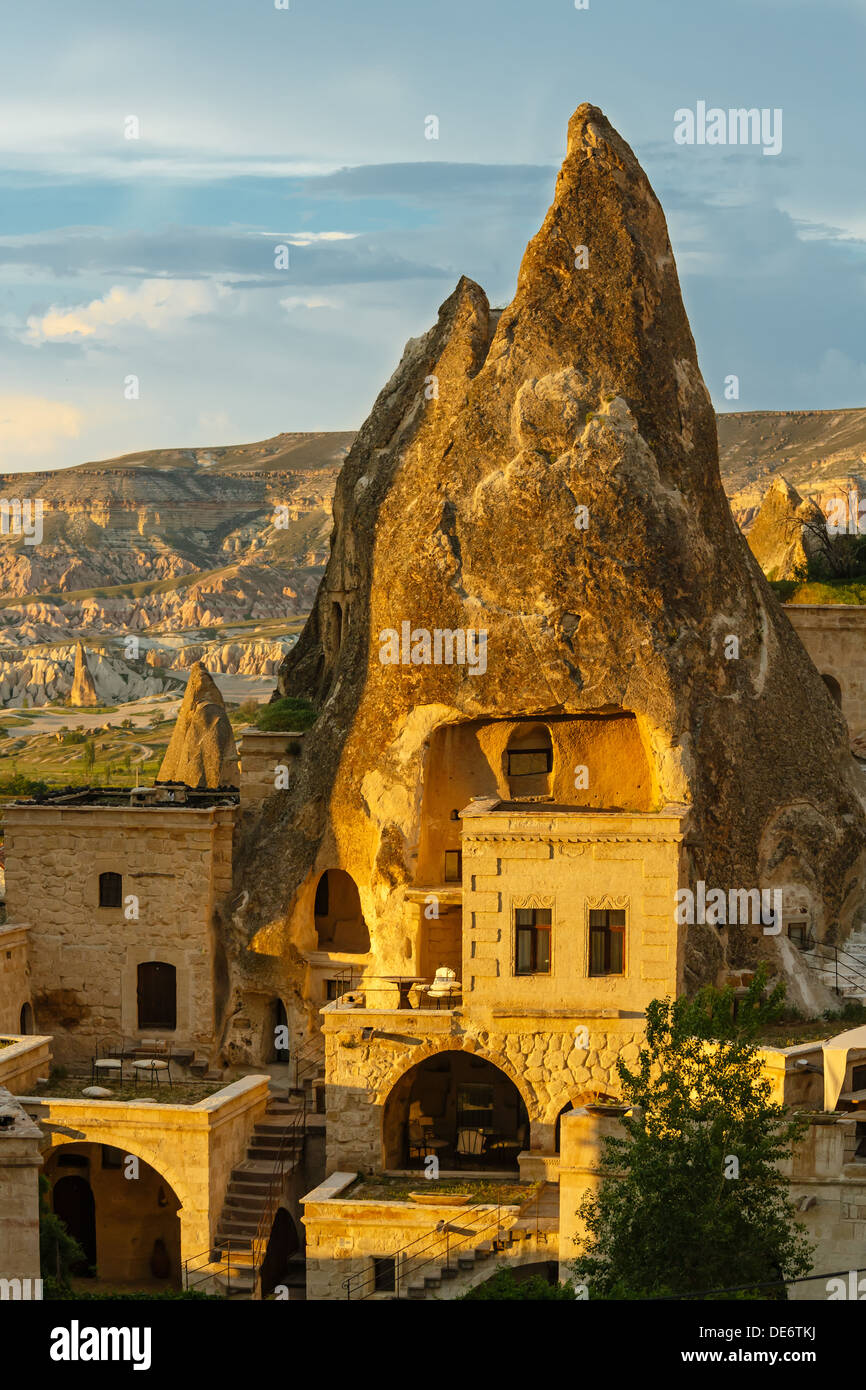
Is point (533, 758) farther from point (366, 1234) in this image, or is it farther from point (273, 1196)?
point (366, 1234)

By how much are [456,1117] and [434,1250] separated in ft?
23.7

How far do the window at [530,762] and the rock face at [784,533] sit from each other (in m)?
16.9

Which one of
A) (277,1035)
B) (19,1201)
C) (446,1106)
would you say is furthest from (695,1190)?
(277,1035)

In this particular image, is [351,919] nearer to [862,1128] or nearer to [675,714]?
[675,714]

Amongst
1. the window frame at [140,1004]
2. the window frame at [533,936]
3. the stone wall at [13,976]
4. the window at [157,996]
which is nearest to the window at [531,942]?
the window frame at [533,936]

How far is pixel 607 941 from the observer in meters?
46.2

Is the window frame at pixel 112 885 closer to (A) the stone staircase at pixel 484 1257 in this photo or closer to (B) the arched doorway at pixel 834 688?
(A) the stone staircase at pixel 484 1257

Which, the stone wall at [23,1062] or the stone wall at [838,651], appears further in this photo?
the stone wall at [838,651]

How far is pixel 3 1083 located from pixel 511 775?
1722 centimetres

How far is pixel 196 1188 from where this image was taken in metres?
45.8

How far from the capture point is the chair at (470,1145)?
49.2 metres

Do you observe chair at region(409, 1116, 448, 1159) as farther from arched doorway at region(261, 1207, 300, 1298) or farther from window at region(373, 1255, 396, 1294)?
window at region(373, 1255, 396, 1294)

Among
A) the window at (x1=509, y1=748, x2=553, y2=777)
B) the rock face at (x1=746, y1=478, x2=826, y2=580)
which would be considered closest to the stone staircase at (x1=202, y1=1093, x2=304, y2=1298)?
the window at (x1=509, y1=748, x2=553, y2=777)
